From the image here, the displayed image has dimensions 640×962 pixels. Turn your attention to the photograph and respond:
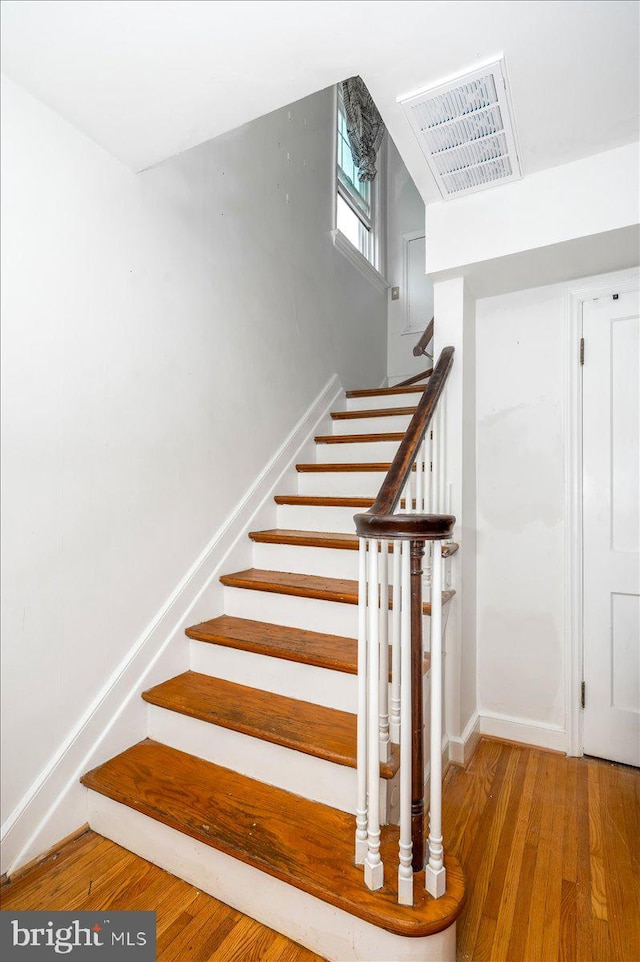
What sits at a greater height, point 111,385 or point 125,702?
point 111,385

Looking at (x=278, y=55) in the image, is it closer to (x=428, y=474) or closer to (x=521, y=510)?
(x=428, y=474)

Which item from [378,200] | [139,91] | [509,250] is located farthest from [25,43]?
[378,200]

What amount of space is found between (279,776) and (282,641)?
1.48 ft

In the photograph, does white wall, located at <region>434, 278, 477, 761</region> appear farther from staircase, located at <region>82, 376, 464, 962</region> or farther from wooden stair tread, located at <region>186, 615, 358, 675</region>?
wooden stair tread, located at <region>186, 615, 358, 675</region>

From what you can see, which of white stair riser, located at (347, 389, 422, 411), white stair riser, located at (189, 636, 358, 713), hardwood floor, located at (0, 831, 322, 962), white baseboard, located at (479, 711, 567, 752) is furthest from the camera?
white stair riser, located at (347, 389, 422, 411)

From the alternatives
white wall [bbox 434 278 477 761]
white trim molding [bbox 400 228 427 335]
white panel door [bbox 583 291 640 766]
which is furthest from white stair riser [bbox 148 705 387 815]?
white trim molding [bbox 400 228 427 335]

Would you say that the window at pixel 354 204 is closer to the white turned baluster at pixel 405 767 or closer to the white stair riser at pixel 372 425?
the white stair riser at pixel 372 425

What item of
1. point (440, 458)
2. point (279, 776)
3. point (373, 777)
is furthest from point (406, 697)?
point (440, 458)

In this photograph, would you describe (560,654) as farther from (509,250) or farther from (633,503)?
(509,250)

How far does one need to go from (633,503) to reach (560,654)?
2.40 ft

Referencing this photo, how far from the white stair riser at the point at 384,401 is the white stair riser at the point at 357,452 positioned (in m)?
0.42

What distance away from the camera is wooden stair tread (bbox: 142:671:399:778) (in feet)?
4.67

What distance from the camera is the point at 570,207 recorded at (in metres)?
1.78

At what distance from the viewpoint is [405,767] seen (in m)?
1.11
